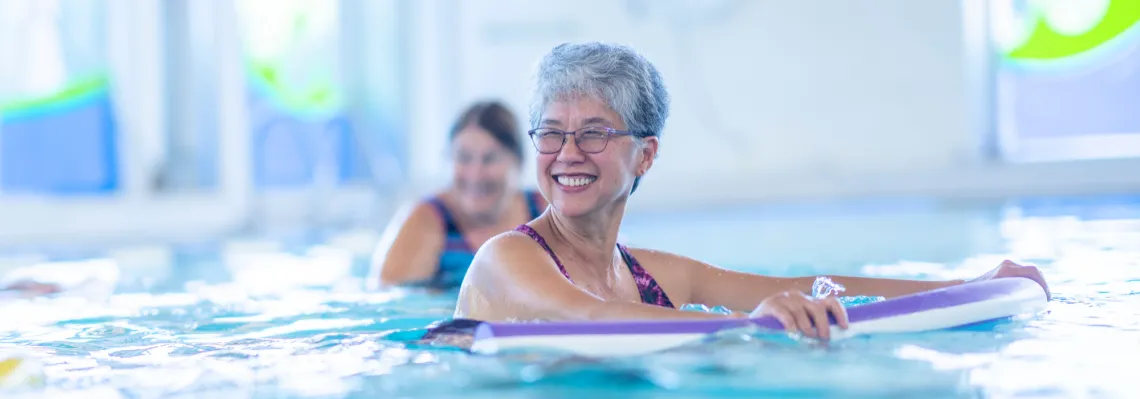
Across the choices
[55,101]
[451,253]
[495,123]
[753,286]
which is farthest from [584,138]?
[55,101]

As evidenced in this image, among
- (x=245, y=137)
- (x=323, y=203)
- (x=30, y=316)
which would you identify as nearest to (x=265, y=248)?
(x=245, y=137)

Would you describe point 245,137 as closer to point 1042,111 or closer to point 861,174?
point 861,174

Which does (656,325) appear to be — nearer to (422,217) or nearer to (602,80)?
(602,80)

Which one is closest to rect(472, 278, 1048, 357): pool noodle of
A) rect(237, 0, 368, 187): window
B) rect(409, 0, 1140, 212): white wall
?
rect(237, 0, 368, 187): window

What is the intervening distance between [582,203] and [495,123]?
2.18m

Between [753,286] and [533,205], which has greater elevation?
[533,205]

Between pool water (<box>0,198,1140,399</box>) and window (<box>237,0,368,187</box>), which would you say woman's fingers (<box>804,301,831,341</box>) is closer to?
pool water (<box>0,198,1140,399</box>)

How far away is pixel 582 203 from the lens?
2.70 metres

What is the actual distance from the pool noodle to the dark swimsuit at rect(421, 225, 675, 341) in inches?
7.0

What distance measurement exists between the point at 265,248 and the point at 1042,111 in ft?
21.2

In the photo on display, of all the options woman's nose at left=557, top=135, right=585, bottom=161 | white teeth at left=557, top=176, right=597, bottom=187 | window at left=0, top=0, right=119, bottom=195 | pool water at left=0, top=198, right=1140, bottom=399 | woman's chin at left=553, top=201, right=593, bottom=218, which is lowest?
pool water at left=0, top=198, right=1140, bottom=399

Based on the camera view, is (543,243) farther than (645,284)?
No

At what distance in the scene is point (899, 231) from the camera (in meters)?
7.25

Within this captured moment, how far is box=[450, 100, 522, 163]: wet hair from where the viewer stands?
4836mm
